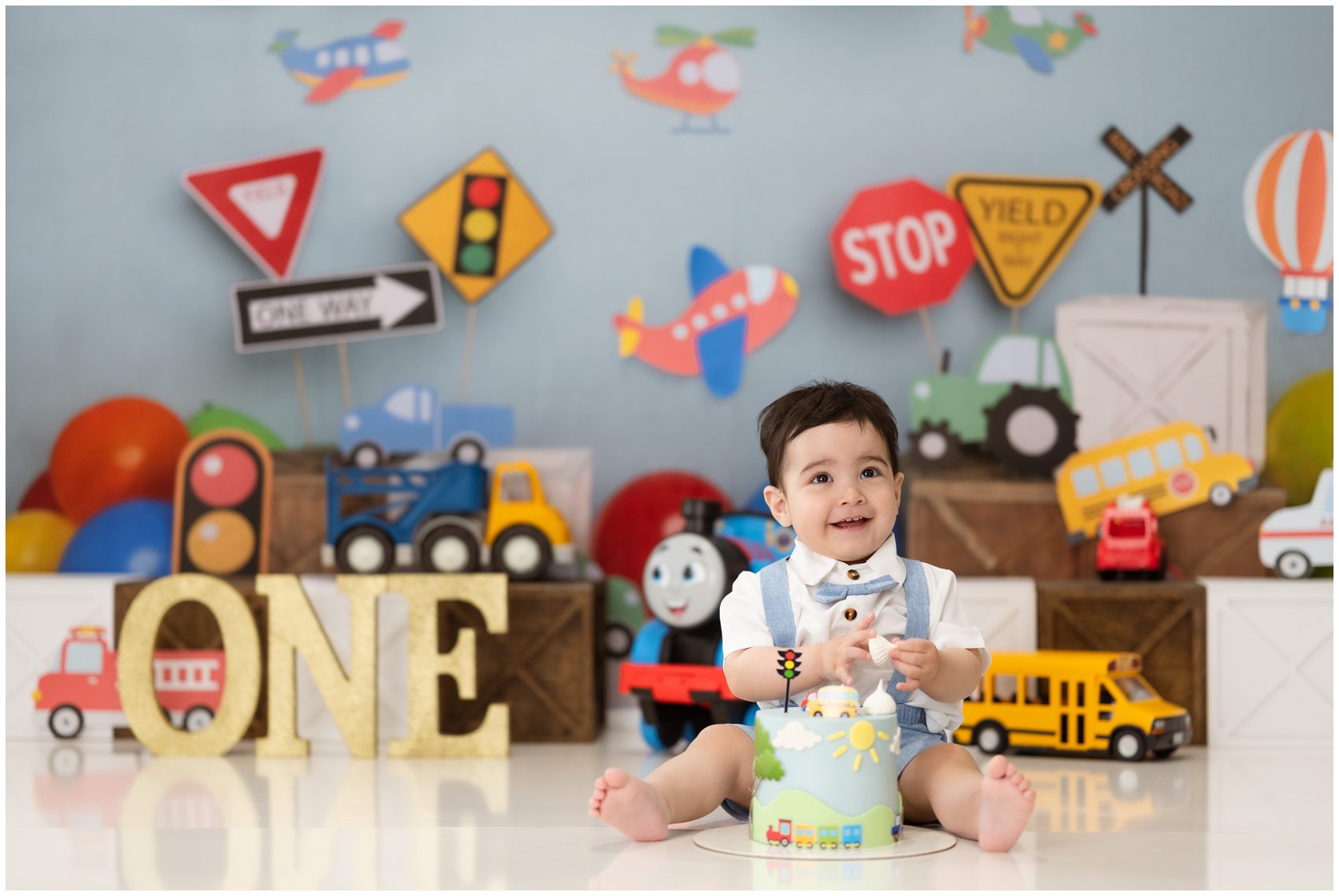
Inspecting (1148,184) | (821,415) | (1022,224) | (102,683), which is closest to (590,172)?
(1022,224)

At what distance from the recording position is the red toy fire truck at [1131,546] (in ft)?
11.0

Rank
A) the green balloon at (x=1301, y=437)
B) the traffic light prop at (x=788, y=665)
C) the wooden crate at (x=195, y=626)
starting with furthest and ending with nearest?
the green balloon at (x=1301, y=437), the wooden crate at (x=195, y=626), the traffic light prop at (x=788, y=665)

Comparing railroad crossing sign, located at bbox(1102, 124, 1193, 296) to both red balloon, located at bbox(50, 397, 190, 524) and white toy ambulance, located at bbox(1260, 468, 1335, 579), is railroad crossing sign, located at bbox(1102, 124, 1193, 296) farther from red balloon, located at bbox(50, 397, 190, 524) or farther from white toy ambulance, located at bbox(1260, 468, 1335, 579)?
red balloon, located at bbox(50, 397, 190, 524)

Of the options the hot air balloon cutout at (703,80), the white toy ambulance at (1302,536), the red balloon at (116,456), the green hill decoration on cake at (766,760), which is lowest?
the green hill decoration on cake at (766,760)

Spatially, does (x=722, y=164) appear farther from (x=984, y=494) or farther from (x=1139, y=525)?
(x=1139, y=525)

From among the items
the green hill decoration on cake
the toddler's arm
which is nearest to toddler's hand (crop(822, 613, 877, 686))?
the toddler's arm

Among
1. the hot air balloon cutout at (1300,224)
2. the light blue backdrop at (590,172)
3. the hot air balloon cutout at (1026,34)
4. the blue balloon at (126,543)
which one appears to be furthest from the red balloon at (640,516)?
the hot air balloon cutout at (1300,224)

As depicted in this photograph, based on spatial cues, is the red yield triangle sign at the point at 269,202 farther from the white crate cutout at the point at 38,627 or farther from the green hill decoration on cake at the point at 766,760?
the green hill decoration on cake at the point at 766,760

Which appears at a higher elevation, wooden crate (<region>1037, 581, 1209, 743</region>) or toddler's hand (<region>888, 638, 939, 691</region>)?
toddler's hand (<region>888, 638, 939, 691</region>)

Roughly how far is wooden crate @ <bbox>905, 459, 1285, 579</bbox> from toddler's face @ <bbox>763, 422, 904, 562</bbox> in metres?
1.47

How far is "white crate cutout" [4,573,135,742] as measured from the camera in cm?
344

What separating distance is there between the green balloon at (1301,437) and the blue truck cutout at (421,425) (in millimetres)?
1893

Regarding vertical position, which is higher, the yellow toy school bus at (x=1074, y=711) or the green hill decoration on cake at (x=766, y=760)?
the green hill decoration on cake at (x=766, y=760)

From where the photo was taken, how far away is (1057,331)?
3602 mm
